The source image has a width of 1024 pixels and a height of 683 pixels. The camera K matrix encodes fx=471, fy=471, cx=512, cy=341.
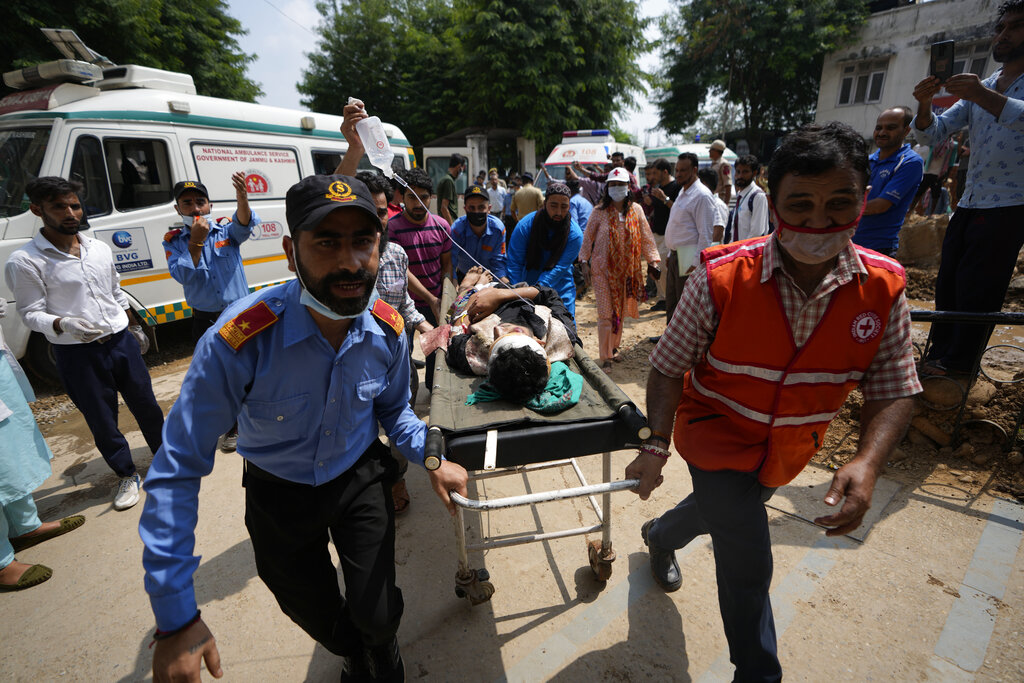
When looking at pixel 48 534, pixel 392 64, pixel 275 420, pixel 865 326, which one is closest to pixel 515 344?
pixel 275 420

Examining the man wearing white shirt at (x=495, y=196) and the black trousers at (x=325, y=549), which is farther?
the man wearing white shirt at (x=495, y=196)

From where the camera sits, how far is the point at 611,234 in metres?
4.78

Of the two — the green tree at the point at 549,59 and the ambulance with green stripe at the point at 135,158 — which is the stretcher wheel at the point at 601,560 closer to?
the ambulance with green stripe at the point at 135,158

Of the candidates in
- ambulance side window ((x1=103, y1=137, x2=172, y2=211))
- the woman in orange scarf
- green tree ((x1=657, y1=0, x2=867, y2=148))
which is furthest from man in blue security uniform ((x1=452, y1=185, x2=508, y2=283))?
green tree ((x1=657, y1=0, x2=867, y2=148))

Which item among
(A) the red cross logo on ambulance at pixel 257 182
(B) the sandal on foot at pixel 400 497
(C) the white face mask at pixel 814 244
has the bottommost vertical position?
(B) the sandal on foot at pixel 400 497

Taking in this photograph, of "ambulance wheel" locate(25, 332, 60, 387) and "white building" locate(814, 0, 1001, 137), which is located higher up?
"white building" locate(814, 0, 1001, 137)

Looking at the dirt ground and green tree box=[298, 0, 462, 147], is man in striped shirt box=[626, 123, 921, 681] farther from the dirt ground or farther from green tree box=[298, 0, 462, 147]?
green tree box=[298, 0, 462, 147]

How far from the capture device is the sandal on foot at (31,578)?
2.63m

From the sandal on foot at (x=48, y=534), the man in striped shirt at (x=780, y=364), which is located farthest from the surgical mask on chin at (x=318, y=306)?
the sandal on foot at (x=48, y=534)

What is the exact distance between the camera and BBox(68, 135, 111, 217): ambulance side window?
472cm

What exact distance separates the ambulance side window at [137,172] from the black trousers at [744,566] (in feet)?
20.8

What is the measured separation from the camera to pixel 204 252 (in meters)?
3.73

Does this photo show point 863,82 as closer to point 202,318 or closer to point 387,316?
point 202,318

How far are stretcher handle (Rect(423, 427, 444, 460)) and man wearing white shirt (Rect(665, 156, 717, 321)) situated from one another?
12.6 feet
